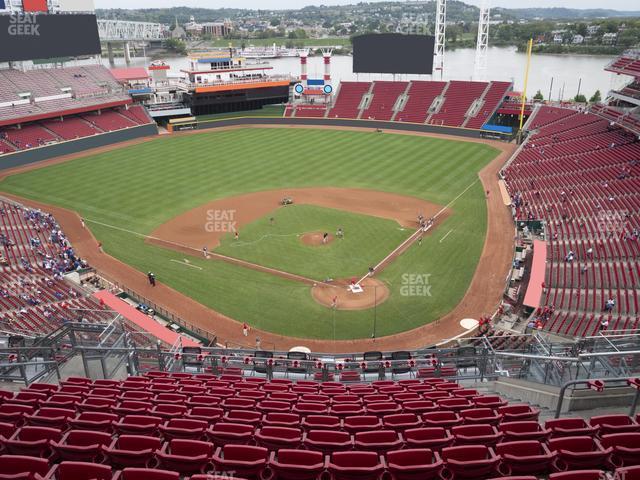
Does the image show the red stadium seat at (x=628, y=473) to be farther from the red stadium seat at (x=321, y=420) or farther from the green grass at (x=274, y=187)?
the green grass at (x=274, y=187)

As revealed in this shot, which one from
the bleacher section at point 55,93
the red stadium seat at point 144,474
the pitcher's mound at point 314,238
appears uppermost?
→ the bleacher section at point 55,93

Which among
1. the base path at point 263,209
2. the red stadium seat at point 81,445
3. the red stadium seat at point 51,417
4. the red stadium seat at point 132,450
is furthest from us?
the base path at point 263,209

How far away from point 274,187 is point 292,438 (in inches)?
1754

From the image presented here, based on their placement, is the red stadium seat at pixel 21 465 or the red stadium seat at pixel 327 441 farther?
the red stadium seat at pixel 327 441

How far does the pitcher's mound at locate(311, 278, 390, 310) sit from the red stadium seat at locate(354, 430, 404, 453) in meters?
20.9

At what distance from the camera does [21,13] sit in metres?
Answer: 71.4

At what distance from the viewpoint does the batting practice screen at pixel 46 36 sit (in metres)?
70.6

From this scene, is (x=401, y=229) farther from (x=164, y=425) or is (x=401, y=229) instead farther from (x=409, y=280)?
(x=164, y=425)

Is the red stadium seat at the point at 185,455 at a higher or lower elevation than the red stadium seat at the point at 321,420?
higher

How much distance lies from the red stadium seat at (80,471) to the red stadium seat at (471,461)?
18.2ft

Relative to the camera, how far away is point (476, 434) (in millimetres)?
9219

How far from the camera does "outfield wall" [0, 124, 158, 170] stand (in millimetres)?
61781

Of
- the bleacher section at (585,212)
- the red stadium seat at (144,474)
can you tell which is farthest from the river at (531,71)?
the red stadium seat at (144,474)

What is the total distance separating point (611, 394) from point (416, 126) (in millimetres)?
69984
